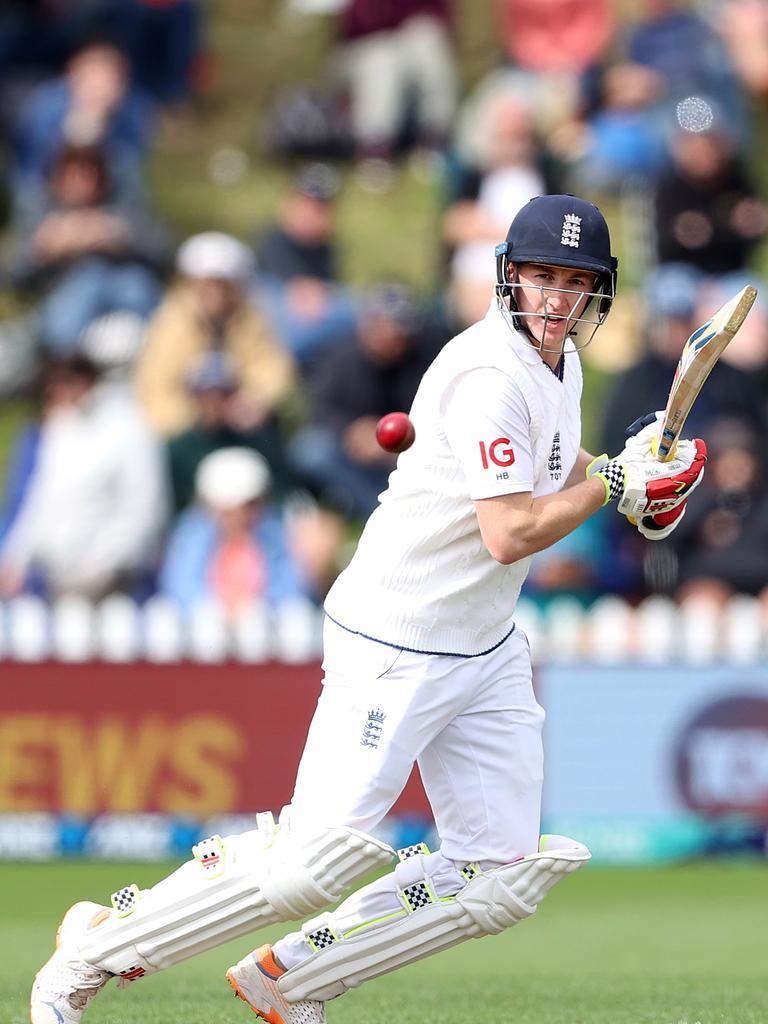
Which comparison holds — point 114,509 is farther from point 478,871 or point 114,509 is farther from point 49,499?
point 478,871

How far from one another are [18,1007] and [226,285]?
633 cm

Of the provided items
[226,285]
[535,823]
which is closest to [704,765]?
[226,285]

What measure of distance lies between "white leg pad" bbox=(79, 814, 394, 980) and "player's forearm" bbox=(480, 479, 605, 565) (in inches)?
31.5

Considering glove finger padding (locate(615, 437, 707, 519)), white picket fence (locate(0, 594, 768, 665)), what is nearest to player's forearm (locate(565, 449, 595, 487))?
glove finger padding (locate(615, 437, 707, 519))

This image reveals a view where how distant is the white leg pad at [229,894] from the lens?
477 centimetres

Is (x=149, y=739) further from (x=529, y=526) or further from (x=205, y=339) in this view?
(x=529, y=526)

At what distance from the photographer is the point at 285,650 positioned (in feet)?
31.9

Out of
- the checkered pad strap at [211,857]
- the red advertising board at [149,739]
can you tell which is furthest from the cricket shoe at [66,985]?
the red advertising board at [149,739]

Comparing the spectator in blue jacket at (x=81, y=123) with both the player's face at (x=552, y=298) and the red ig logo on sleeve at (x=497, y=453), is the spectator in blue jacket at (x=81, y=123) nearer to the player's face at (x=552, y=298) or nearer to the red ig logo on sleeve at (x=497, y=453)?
the player's face at (x=552, y=298)

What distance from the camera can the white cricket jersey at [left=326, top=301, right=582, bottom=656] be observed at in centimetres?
480

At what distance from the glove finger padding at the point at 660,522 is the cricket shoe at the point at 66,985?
5.81 feet

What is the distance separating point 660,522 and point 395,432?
2.61 ft

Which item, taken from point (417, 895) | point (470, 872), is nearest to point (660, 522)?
point (470, 872)

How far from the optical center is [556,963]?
7020 mm
